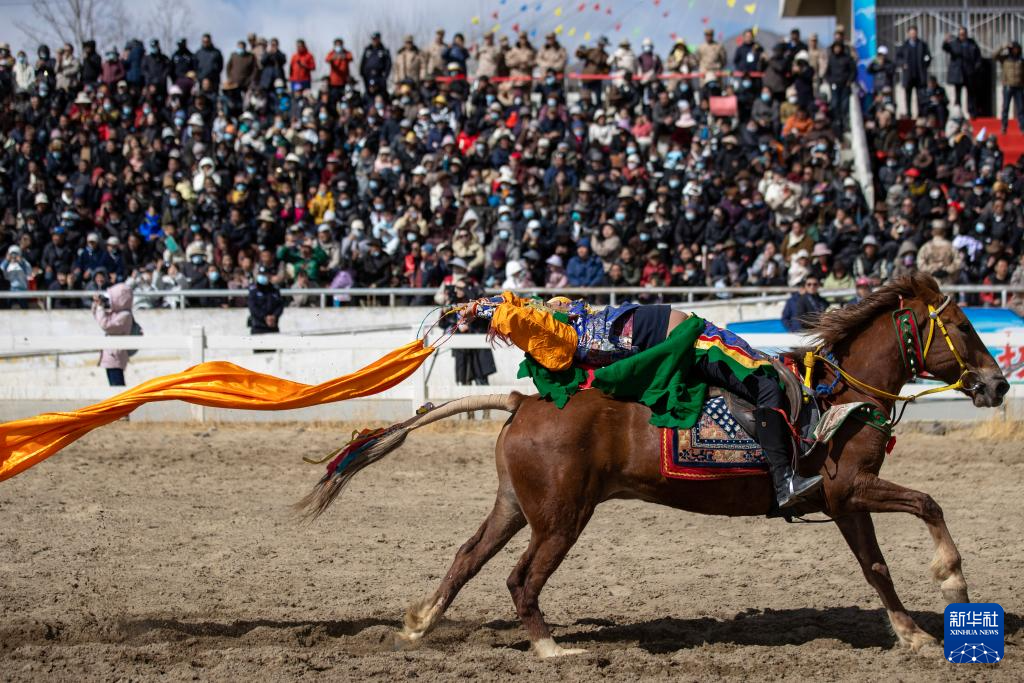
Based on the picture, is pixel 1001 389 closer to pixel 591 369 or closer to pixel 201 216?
pixel 591 369

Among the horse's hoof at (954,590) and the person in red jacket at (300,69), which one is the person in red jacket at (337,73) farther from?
the horse's hoof at (954,590)

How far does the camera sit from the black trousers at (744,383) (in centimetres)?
593

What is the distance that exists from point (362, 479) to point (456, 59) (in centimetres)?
1279

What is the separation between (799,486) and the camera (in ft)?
19.0

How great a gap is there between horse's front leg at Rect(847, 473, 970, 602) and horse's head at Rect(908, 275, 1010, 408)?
689 mm

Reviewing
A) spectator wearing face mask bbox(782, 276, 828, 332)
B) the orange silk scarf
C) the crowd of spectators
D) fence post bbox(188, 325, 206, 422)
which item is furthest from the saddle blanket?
the crowd of spectators

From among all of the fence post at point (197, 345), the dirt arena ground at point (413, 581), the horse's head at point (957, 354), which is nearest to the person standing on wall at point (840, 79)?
the dirt arena ground at point (413, 581)

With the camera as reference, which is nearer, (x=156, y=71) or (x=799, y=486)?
(x=799, y=486)

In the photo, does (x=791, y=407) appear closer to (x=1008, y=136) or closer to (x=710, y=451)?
(x=710, y=451)

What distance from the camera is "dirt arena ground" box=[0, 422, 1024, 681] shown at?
577 cm

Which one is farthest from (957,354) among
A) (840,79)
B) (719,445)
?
(840,79)

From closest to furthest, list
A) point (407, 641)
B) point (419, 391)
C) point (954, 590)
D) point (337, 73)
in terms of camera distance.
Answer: point (954, 590)
point (407, 641)
point (419, 391)
point (337, 73)

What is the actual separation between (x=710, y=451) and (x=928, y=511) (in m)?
1.10

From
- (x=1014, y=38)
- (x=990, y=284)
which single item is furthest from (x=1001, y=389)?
(x=1014, y=38)
